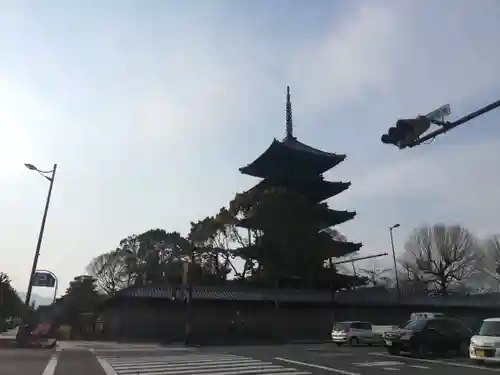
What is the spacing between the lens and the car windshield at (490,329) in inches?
709

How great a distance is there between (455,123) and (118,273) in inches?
2351

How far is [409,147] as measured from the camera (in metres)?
10.0

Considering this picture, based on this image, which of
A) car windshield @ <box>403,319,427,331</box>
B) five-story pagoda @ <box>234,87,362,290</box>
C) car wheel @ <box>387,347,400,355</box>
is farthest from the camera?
five-story pagoda @ <box>234,87,362,290</box>

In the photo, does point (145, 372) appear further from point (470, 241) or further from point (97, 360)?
point (470, 241)

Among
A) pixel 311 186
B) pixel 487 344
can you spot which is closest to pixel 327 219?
pixel 311 186

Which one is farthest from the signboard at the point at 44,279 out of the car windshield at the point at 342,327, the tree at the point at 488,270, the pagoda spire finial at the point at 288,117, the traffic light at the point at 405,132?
the tree at the point at 488,270

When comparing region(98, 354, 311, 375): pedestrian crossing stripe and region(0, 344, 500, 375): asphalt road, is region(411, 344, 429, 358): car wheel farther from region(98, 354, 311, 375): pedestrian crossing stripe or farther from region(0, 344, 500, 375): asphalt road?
region(98, 354, 311, 375): pedestrian crossing stripe

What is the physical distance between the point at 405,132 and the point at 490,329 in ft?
38.4

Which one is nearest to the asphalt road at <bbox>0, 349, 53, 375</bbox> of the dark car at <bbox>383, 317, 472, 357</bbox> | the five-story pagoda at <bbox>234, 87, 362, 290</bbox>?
the dark car at <bbox>383, 317, 472, 357</bbox>

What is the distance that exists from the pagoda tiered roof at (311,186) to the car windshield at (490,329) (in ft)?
112

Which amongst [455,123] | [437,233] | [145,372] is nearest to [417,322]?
[145,372]

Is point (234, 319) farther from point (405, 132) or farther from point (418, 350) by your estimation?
point (405, 132)

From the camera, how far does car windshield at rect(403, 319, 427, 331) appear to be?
846 inches

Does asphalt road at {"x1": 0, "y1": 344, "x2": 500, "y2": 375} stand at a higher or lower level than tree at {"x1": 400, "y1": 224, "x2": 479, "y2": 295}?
lower
